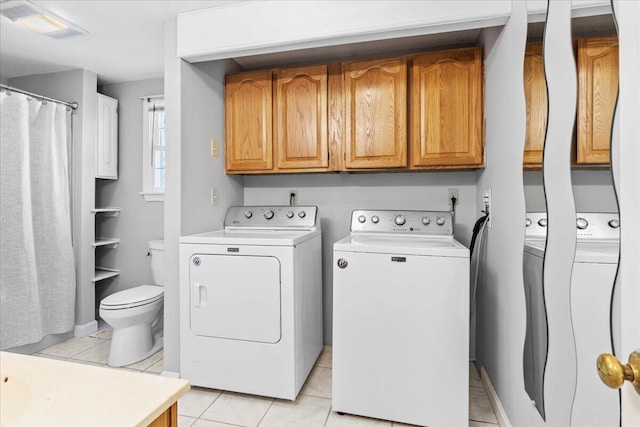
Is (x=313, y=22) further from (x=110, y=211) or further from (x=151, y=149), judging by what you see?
(x=110, y=211)

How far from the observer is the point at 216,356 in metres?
2.10

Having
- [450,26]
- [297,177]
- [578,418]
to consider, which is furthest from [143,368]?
[450,26]

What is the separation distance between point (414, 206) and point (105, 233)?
9.78ft

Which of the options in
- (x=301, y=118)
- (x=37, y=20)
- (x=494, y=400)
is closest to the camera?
(x=494, y=400)

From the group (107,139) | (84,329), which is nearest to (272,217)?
(107,139)

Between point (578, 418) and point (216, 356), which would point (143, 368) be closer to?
point (216, 356)

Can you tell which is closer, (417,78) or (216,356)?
(216,356)

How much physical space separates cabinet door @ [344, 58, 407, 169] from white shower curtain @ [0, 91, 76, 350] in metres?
2.40

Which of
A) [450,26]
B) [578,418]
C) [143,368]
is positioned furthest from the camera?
[143,368]

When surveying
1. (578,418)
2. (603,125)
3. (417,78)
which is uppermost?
(417,78)

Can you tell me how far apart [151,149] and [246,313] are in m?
2.08

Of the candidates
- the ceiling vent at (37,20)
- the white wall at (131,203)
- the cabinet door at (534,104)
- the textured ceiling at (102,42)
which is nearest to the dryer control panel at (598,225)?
the cabinet door at (534,104)

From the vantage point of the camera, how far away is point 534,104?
1.28 metres

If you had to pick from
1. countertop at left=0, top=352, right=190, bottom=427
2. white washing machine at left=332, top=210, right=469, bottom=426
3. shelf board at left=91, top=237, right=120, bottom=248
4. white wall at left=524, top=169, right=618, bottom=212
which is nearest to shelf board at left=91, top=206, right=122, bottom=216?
shelf board at left=91, top=237, right=120, bottom=248
